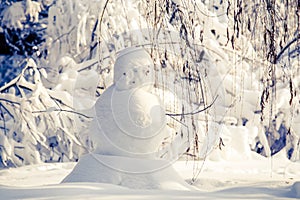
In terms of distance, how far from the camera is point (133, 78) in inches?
218

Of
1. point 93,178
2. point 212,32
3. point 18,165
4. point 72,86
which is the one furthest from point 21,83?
point 93,178

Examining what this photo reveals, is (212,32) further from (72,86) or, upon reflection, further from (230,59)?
(72,86)

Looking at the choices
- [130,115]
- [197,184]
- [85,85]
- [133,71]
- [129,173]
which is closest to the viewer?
[129,173]

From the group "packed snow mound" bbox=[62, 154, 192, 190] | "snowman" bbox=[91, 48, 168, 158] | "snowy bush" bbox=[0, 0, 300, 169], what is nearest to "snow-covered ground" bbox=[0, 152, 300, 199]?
"packed snow mound" bbox=[62, 154, 192, 190]

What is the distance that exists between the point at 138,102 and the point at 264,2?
230 centimetres

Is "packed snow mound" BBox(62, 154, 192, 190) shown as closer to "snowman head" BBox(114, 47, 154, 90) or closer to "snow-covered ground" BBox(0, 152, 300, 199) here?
"snow-covered ground" BBox(0, 152, 300, 199)

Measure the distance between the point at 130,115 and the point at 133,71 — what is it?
0.44 m

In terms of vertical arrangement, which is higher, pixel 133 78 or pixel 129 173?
pixel 133 78

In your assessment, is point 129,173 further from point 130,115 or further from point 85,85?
point 85,85

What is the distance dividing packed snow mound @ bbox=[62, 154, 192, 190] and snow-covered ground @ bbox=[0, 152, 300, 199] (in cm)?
25

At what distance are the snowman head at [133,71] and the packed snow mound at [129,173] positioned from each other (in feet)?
2.49

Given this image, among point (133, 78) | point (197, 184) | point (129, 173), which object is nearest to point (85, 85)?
point (197, 184)

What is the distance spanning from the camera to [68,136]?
10.3m

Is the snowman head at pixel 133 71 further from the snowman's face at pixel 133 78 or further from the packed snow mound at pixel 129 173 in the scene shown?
the packed snow mound at pixel 129 173
